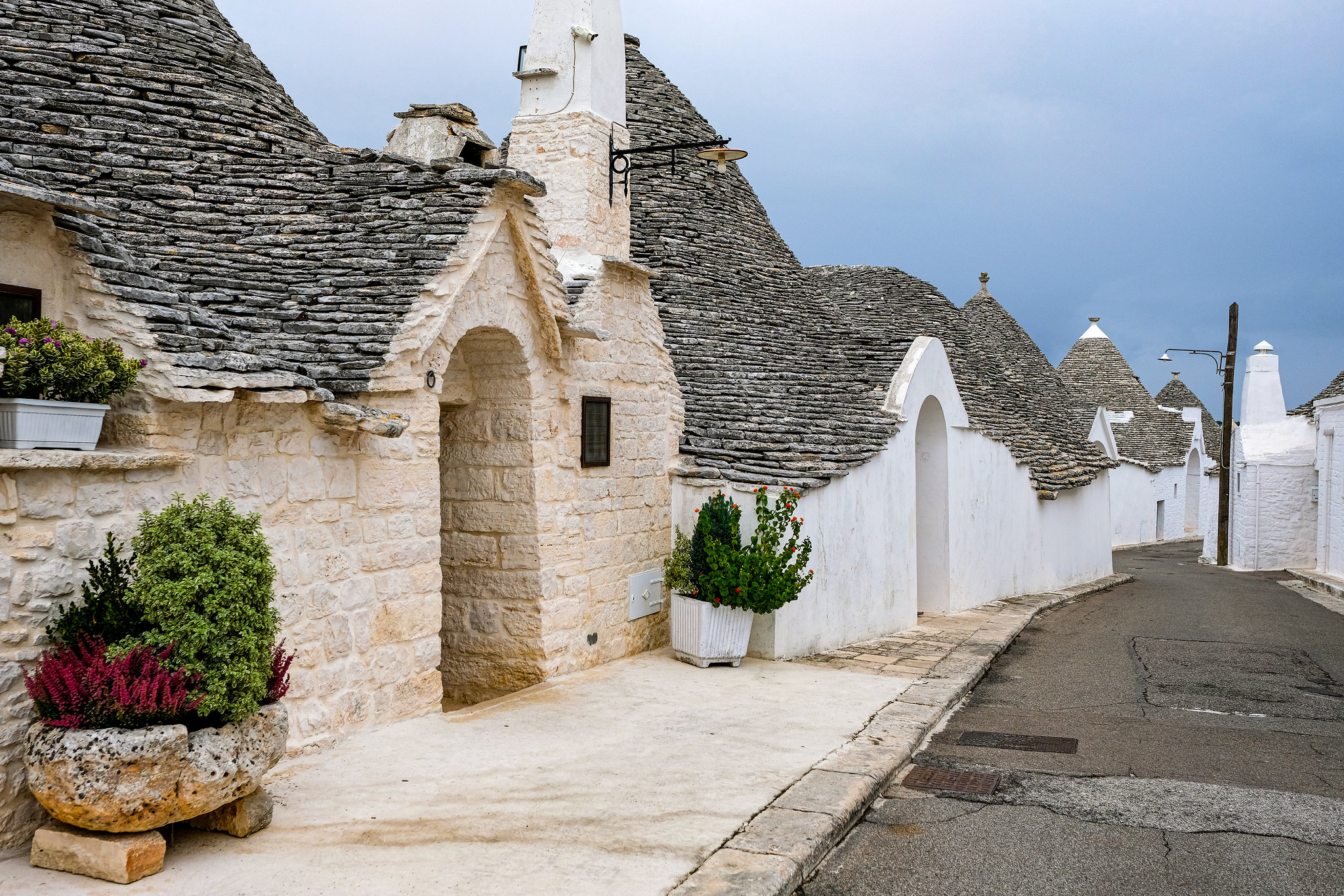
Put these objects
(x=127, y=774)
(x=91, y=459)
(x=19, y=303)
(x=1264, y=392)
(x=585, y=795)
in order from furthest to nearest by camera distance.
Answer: (x=1264, y=392) < (x=585, y=795) < (x=19, y=303) < (x=91, y=459) < (x=127, y=774)

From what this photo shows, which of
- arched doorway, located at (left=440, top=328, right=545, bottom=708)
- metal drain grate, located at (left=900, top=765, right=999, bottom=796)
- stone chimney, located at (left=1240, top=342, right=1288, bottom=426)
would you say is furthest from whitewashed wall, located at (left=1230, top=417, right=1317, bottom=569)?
arched doorway, located at (left=440, top=328, right=545, bottom=708)

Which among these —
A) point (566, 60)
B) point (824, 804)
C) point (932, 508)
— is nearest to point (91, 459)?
point (824, 804)

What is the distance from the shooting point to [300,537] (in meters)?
5.63

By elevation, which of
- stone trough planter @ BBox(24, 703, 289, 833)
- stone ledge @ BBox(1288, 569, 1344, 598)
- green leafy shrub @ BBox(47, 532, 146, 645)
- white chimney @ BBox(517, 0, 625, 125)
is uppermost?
white chimney @ BBox(517, 0, 625, 125)

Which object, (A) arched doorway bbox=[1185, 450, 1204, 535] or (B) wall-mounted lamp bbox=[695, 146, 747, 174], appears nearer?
(B) wall-mounted lamp bbox=[695, 146, 747, 174]

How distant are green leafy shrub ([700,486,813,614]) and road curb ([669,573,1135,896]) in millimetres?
1294

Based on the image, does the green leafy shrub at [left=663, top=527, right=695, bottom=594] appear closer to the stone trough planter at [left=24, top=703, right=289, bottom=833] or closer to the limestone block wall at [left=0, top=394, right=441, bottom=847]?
the limestone block wall at [left=0, top=394, right=441, bottom=847]

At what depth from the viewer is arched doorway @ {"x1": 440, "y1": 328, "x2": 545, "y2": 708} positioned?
7777mm

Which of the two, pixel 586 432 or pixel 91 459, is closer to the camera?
pixel 91 459

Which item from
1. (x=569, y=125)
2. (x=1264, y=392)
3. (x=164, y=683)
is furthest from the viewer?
(x=1264, y=392)

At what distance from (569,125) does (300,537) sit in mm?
5034

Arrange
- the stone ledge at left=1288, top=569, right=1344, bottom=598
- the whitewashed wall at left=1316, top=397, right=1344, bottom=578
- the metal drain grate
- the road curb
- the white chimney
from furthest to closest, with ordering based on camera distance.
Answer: the whitewashed wall at left=1316, top=397, right=1344, bottom=578
the stone ledge at left=1288, top=569, right=1344, bottom=598
the white chimney
the metal drain grate
the road curb

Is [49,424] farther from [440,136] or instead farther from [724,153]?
[724,153]

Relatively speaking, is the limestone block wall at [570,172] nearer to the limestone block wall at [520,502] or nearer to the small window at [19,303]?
the limestone block wall at [520,502]
